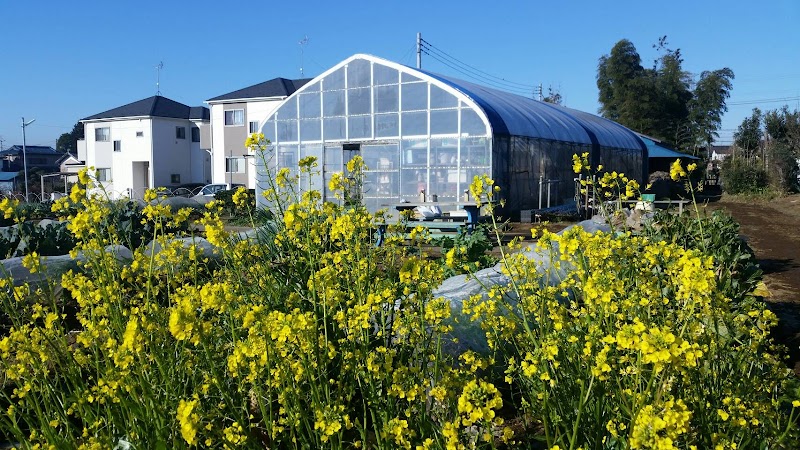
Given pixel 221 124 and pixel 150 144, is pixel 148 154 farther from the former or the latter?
A: pixel 221 124

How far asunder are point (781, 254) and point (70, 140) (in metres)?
81.1

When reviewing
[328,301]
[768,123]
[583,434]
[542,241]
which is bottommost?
[583,434]

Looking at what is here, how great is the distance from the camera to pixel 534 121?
56.6ft

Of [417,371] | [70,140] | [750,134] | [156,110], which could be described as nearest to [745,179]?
[750,134]

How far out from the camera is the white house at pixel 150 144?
35.2 m

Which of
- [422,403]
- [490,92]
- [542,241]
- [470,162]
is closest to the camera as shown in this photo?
[422,403]

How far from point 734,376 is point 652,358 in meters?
1.16

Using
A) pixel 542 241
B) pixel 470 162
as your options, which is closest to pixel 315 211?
pixel 542 241

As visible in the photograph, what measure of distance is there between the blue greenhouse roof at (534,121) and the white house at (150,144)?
809 inches

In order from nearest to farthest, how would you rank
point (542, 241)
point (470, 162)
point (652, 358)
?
1. point (652, 358)
2. point (542, 241)
3. point (470, 162)

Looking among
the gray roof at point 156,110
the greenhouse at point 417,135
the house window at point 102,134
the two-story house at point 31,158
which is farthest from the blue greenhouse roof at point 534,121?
the two-story house at point 31,158

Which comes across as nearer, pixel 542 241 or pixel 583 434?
pixel 583 434

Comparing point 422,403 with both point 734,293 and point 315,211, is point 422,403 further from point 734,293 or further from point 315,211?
point 734,293

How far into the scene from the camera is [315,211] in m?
3.27
